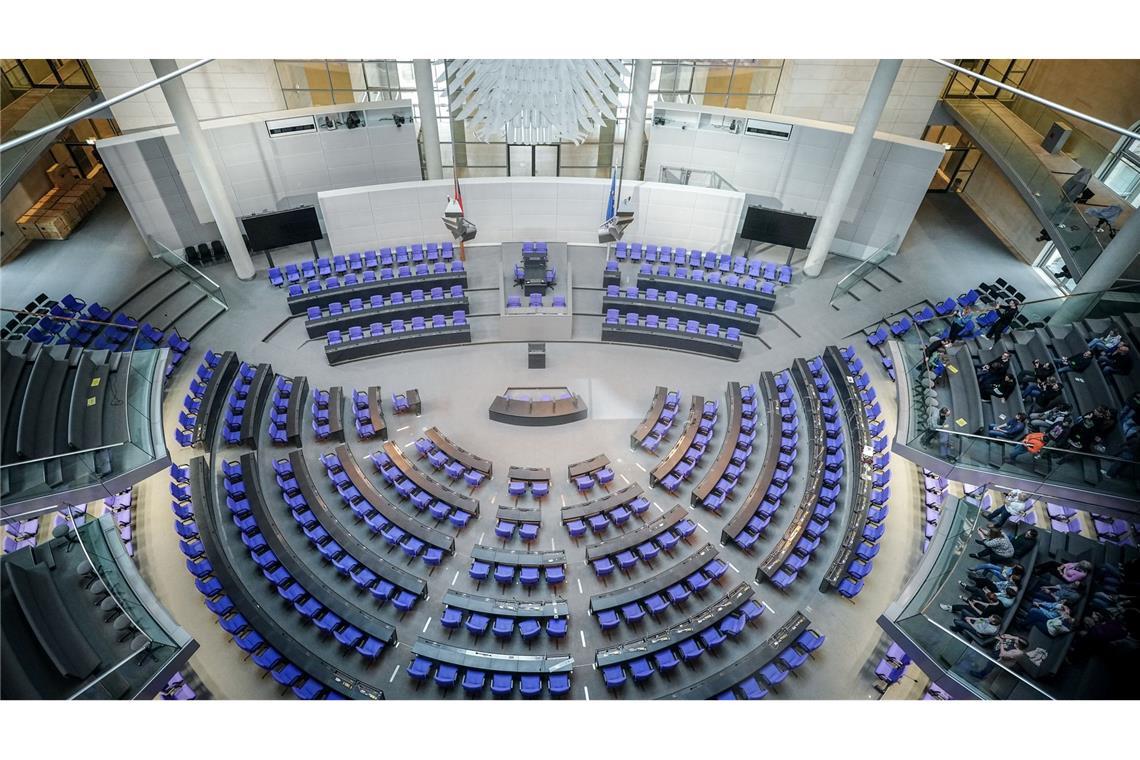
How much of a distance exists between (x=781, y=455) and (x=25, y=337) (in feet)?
56.0

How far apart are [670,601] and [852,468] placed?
5530mm

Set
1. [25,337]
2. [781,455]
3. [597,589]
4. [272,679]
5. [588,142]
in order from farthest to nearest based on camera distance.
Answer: [588,142] < [781,455] < [25,337] < [597,589] < [272,679]

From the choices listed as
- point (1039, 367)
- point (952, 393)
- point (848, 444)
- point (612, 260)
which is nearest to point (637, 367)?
point (612, 260)

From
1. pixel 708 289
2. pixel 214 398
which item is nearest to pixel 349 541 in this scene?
pixel 214 398

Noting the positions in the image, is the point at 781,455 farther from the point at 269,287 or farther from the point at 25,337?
the point at 25,337

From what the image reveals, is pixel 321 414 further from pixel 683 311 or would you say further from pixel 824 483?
pixel 824 483

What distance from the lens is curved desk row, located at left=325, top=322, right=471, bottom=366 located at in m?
17.2

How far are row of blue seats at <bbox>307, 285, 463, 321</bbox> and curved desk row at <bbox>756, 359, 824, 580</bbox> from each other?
993 cm

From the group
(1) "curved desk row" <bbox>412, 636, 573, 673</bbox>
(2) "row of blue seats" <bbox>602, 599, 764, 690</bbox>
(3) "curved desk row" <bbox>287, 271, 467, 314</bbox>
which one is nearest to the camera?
(1) "curved desk row" <bbox>412, 636, 573, 673</bbox>

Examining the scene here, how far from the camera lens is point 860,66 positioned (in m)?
20.1

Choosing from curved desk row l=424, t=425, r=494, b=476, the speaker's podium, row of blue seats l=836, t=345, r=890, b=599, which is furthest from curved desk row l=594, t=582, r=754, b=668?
the speaker's podium

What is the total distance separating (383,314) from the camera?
18.2m

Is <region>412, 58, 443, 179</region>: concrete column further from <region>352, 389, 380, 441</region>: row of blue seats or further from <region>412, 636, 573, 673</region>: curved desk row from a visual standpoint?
<region>412, 636, 573, 673</region>: curved desk row

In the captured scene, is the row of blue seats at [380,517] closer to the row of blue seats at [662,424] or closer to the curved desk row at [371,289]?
the row of blue seats at [662,424]
